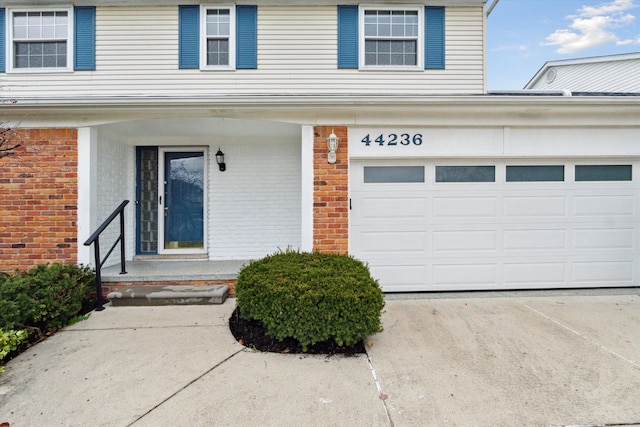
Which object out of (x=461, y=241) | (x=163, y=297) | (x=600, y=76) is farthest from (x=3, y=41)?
(x=600, y=76)

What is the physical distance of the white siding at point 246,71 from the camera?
19.0 ft

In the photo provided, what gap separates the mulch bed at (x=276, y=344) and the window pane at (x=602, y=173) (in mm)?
4321

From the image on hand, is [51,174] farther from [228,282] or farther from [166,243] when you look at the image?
[228,282]

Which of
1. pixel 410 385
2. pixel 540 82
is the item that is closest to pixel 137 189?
pixel 410 385

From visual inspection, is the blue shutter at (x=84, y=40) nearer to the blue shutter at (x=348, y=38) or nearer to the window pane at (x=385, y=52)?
the blue shutter at (x=348, y=38)

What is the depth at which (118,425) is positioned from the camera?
2.14 m

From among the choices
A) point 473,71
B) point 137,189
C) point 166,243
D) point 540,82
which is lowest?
point 166,243

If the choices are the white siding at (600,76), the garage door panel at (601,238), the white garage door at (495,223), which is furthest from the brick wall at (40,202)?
the white siding at (600,76)

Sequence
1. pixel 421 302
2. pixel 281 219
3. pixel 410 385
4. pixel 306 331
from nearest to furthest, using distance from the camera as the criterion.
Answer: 1. pixel 410 385
2. pixel 306 331
3. pixel 421 302
4. pixel 281 219

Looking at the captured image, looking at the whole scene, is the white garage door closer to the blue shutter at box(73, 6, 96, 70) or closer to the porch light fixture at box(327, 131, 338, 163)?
the porch light fixture at box(327, 131, 338, 163)

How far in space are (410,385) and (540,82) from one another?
13.6 metres

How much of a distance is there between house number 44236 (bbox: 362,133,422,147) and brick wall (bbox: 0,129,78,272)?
418 cm

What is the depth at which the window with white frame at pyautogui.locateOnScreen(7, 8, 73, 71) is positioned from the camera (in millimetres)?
5750

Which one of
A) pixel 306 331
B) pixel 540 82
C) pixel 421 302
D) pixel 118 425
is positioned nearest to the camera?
pixel 118 425
